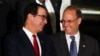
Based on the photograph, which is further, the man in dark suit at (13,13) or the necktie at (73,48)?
the man in dark suit at (13,13)

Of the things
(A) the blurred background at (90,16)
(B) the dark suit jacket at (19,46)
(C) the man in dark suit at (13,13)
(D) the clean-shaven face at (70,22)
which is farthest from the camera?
(A) the blurred background at (90,16)

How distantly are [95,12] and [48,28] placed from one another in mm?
884

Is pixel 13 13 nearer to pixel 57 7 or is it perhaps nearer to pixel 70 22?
pixel 57 7

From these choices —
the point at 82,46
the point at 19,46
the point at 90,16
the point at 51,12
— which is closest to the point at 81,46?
the point at 82,46

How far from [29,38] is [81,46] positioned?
1.92 ft

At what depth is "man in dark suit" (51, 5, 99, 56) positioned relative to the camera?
3.45 meters

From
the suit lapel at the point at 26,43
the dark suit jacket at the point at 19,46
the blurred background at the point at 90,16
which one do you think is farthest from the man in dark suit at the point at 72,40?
the blurred background at the point at 90,16

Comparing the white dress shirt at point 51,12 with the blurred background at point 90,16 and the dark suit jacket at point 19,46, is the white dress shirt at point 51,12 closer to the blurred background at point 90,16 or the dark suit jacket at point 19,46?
the blurred background at point 90,16

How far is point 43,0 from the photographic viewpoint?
4.03 metres

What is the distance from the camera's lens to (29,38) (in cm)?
315

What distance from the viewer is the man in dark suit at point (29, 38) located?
3035mm

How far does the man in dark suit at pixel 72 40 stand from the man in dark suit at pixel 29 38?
312 mm

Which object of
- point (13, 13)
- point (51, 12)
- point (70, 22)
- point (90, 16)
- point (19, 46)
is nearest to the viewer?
point (19, 46)

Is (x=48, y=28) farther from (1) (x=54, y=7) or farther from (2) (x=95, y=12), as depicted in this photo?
(2) (x=95, y=12)
